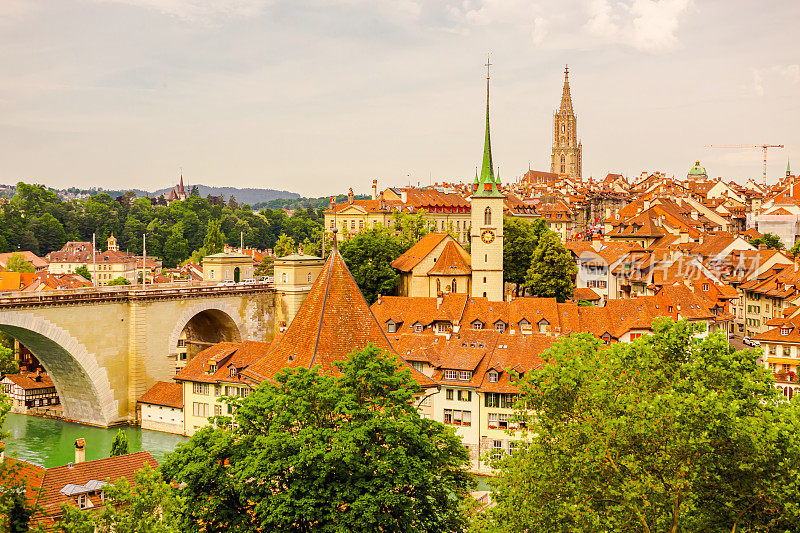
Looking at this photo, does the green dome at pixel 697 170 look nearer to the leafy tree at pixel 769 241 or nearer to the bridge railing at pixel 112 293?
the leafy tree at pixel 769 241

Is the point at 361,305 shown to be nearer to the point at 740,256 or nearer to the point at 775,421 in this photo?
the point at 775,421

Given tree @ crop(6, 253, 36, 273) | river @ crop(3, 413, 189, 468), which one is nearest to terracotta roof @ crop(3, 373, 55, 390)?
river @ crop(3, 413, 189, 468)

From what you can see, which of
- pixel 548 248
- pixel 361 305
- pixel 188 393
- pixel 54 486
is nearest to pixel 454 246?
pixel 548 248

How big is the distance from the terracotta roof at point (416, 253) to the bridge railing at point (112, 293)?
382 inches

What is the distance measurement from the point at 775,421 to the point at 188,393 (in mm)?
33648

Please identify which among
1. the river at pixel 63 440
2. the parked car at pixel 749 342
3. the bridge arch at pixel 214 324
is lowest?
the river at pixel 63 440

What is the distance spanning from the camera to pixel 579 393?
19.6 meters

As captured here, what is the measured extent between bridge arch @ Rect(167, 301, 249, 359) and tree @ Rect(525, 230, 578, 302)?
65.0 feet

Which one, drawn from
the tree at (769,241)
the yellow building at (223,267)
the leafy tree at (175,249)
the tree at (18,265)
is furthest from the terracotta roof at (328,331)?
the leafy tree at (175,249)

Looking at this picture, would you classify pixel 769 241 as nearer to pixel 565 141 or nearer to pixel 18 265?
pixel 18 265

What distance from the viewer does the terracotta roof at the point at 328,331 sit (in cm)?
2856

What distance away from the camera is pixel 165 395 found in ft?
157

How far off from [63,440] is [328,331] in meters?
22.3

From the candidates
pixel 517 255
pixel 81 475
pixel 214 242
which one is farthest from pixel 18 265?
pixel 81 475
